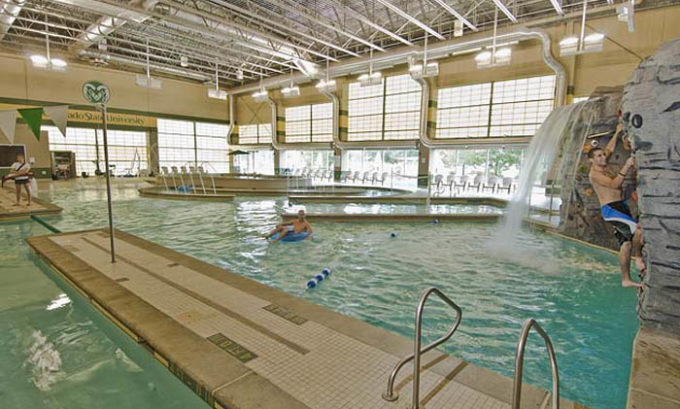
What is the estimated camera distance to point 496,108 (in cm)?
1589

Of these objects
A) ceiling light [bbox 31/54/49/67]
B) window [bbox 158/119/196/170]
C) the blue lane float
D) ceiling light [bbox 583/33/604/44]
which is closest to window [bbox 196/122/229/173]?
window [bbox 158/119/196/170]

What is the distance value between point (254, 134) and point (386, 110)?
11.6 m

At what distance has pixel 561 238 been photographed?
6430 mm

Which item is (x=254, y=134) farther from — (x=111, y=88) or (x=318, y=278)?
(x=318, y=278)

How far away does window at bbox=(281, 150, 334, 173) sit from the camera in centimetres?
2407

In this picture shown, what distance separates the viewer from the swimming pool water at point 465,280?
8.46ft

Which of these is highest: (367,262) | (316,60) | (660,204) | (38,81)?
(316,60)

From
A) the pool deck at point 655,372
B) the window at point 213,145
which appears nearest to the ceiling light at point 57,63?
the window at point 213,145

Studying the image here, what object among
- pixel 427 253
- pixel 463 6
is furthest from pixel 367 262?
pixel 463 6

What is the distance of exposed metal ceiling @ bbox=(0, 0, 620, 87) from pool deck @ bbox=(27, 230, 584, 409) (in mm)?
10312

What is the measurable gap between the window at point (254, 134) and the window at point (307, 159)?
1.80 m

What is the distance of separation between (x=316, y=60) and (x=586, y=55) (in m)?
12.6

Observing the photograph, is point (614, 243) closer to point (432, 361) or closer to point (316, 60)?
point (432, 361)

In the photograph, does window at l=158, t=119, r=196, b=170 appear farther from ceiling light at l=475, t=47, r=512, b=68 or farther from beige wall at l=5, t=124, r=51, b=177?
ceiling light at l=475, t=47, r=512, b=68
